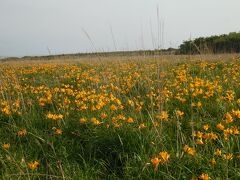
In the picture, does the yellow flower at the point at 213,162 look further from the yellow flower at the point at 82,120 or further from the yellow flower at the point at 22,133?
the yellow flower at the point at 22,133

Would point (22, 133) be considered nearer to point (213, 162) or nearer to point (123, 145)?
point (123, 145)

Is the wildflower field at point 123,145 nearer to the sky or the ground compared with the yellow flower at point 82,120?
nearer to the ground

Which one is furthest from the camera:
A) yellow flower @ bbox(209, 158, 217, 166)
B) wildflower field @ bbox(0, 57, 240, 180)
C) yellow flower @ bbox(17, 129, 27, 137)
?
yellow flower @ bbox(17, 129, 27, 137)

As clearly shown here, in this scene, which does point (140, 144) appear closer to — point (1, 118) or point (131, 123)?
point (131, 123)

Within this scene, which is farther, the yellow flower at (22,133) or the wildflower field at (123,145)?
the yellow flower at (22,133)

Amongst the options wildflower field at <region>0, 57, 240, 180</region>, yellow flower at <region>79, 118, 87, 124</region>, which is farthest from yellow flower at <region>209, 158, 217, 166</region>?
yellow flower at <region>79, 118, 87, 124</region>

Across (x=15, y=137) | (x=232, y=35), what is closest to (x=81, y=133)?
(x=15, y=137)

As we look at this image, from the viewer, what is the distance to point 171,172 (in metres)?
2.33

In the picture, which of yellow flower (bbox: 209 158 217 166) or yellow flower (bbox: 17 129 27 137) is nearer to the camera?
yellow flower (bbox: 209 158 217 166)

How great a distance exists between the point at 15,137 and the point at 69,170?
1083 mm

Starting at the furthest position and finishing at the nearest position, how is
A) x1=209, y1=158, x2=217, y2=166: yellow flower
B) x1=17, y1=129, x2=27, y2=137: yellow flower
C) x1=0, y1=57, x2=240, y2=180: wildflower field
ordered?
x1=17, y1=129, x2=27, y2=137: yellow flower, x1=0, y1=57, x2=240, y2=180: wildflower field, x1=209, y1=158, x2=217, y2=166: yellow flower

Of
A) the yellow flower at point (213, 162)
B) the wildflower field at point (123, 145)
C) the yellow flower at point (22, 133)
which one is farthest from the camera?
the yellow flower at point (22, 133)

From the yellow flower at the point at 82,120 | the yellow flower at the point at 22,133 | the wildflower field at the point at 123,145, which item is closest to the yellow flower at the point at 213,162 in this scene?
the wildflower field at the point at 123,145

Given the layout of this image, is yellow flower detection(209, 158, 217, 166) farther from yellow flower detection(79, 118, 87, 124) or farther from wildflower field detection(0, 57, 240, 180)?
yellow flower detection(79, 118, 87, 124)
